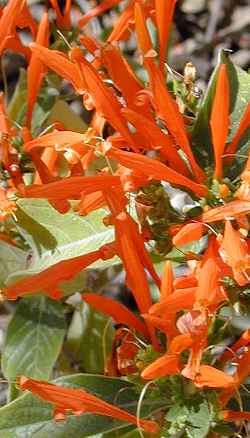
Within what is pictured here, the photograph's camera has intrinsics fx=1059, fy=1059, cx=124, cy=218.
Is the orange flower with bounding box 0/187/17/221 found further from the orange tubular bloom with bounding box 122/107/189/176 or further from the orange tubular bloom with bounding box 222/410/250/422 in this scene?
the orange tubular bloom with bounding box 222/410/250/422

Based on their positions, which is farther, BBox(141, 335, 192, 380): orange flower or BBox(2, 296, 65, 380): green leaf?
BBox(2, 296, 65, 380): green leaf

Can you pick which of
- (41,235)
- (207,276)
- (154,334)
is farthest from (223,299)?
(41,235)

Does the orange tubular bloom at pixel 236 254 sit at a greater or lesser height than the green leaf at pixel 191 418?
greater

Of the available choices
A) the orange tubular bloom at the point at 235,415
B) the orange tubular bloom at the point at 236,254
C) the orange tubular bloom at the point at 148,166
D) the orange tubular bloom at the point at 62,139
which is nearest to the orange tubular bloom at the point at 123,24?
the orange tubular bloom at the point at 62,139

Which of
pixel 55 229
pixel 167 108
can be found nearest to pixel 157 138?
pixel 167 108

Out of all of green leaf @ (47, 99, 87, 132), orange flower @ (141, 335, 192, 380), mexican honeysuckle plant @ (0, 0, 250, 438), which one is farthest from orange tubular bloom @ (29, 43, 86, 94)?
green leaf @ (47, 99, 87, 132)

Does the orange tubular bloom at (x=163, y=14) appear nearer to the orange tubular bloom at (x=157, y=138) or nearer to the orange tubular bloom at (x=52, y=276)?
the orange tubular bloom at (x=157, y=138)
